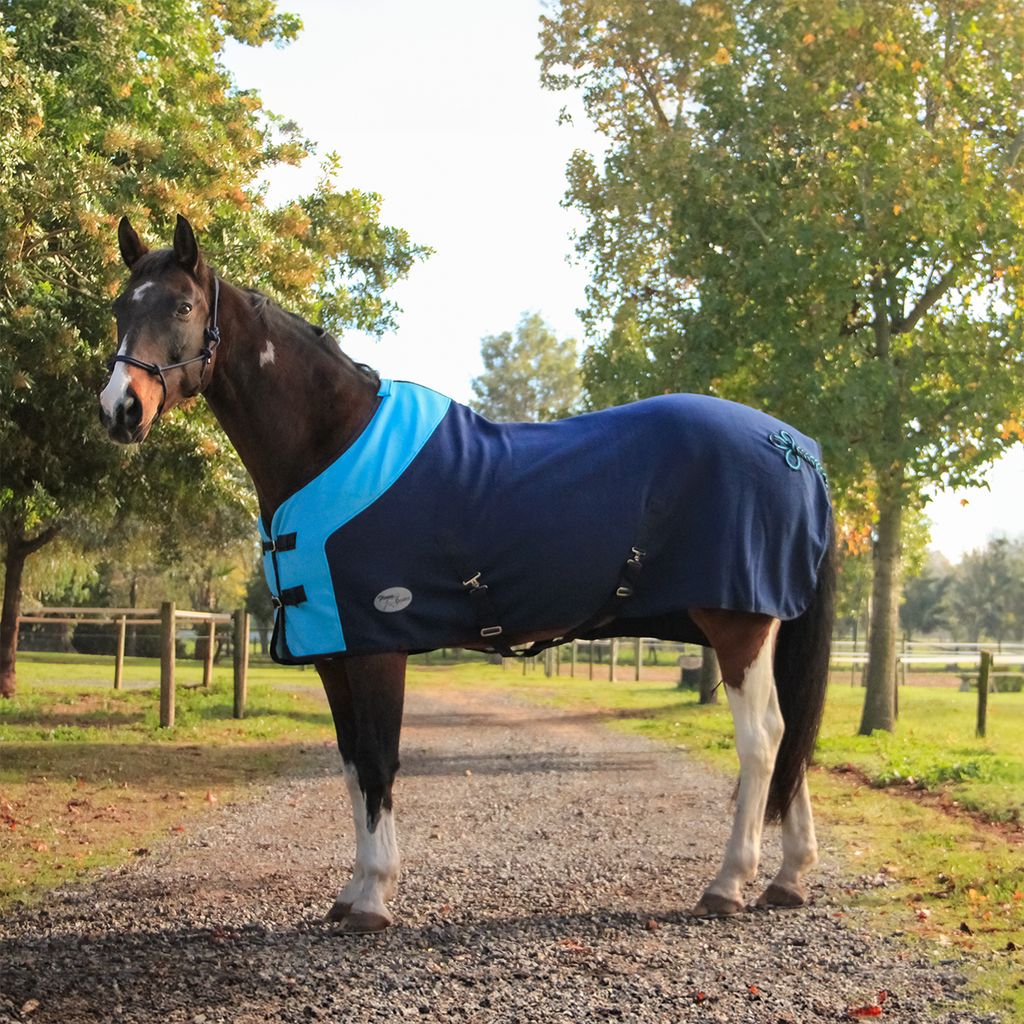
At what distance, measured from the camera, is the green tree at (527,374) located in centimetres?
5622

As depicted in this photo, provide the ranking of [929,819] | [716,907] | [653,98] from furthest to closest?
[653,98], [929,819], [716,907]

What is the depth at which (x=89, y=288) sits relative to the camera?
8.11 m

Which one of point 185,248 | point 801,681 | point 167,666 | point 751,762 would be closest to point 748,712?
point 751,762

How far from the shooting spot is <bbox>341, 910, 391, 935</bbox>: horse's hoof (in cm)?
430

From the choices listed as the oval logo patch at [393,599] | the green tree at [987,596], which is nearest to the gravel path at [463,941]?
the oval logo patch at [393,599]

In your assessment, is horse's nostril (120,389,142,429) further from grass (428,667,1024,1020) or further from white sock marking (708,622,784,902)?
grass (428,667,1024,1020)

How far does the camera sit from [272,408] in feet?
14.7

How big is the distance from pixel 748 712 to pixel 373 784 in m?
1.77

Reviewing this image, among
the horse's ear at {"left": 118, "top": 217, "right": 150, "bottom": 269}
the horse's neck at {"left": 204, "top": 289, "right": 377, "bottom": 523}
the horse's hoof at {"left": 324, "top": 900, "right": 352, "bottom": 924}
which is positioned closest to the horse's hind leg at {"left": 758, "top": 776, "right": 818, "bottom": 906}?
the horse's hoof at {"left": 324, "top": 900, "right": 352, "bottom": 924}

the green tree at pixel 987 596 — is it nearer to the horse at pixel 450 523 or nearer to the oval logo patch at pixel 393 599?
the horse at pixel 450 523

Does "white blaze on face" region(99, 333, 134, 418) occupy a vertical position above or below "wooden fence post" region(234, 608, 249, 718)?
above

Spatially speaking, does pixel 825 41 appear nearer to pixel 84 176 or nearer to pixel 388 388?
pixel 84 176

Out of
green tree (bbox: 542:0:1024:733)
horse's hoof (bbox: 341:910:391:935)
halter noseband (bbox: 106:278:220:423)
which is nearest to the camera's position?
halter noseband (bbox: 106:278:220:423)

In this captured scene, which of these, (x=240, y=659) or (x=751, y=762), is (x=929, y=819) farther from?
(x=240, y=659)
